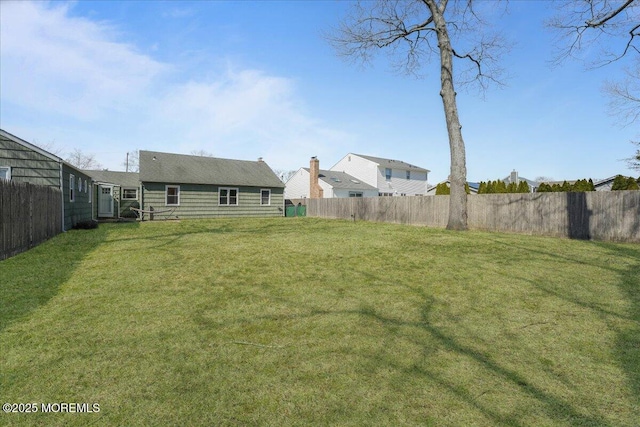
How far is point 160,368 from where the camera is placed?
305 cm

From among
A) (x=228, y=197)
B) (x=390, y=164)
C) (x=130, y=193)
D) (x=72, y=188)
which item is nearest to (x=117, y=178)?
(x=130, y=193)

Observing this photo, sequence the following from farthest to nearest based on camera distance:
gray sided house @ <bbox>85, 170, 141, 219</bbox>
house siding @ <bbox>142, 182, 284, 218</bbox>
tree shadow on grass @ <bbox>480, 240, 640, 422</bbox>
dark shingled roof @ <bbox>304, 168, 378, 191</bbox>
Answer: dark shingled roof @ <bbox>304, 168, 378, 191</bbox>, gray sided house @ <bbox>85, 170, 141, 219</bbox>, house siding @ <bbox>142, 182, 284, 218</bbox>, tree shadow on grass @ <bbox>480, 240, 640, 422</bbox>

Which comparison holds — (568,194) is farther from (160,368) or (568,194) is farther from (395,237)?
(160,368)

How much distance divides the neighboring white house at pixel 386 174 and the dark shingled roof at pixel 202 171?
1571 centimetres

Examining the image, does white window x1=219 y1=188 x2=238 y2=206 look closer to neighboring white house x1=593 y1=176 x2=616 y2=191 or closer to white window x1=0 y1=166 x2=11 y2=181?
white window x1=0 y1=166 x2=11 y2=181

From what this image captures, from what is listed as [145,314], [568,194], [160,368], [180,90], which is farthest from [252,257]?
[180,90]

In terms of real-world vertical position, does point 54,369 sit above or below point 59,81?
below

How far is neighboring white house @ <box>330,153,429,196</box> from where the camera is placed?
3978 cm

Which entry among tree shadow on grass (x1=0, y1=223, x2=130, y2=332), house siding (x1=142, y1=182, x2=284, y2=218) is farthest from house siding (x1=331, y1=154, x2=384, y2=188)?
tree shadow on grass (x1=0, y1=223, x2=130, y2=332)

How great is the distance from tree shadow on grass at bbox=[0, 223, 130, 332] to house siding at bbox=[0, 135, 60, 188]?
4.59 meters

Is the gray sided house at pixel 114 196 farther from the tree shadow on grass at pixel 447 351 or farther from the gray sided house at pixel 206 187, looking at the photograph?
the tree shadow on grass at pixel 447 351

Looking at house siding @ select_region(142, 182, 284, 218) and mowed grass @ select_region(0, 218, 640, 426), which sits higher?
house siding @ select_region(142, 182, 284, 218)

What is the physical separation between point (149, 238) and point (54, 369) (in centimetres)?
859

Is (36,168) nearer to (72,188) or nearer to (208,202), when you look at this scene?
(72,188)
